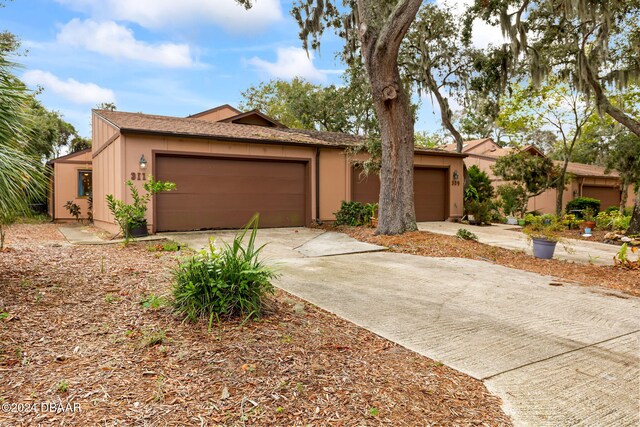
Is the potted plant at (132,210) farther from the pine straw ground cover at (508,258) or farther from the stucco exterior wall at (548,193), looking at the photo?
the stucco exterior wall at (548,193)

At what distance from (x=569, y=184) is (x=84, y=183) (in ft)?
76.7

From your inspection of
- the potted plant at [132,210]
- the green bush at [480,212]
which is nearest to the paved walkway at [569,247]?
Result: the green bush at [480,212]

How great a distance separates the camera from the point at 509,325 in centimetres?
346

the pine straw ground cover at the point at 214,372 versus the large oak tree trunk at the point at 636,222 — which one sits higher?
the large oak tree trunk at the point at 636,222

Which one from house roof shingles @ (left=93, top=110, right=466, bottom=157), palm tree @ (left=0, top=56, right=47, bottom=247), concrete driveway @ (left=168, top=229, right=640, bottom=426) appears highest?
house roof shingles @ (left=93, top=110, right=466, bottom=157)

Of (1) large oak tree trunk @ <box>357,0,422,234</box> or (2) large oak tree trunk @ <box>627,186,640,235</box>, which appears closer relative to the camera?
(1) large oak tree trunk @ <box>357,0,422,234</box>

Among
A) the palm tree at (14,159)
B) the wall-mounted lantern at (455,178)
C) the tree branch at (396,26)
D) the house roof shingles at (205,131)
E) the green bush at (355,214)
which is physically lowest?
the green bush at (355,214)

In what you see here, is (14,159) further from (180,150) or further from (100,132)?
(100,132)

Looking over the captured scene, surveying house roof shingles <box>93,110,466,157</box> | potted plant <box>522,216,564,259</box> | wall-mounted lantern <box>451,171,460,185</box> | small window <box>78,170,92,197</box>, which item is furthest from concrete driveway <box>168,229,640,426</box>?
small window <box>78,170,92,197</box>

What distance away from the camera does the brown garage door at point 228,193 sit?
9938 mm

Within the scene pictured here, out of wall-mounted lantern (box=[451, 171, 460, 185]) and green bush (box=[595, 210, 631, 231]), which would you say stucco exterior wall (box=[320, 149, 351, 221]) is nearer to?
wall-mounted lantern (box=[451, 171, 460, 185])

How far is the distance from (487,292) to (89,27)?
1336 centimetres

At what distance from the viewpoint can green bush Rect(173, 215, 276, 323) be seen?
295cm

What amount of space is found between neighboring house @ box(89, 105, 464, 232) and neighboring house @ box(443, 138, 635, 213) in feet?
25.2
